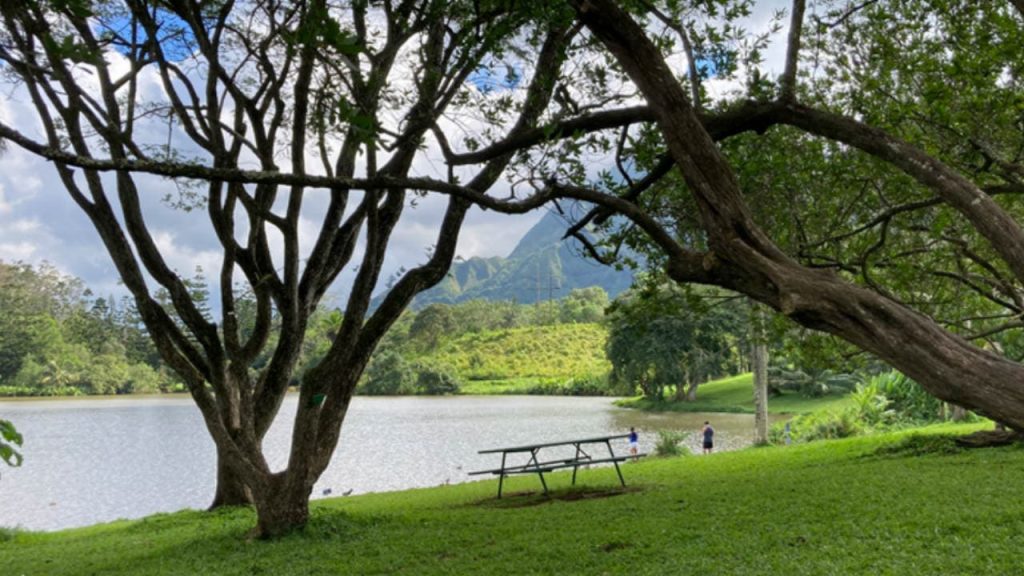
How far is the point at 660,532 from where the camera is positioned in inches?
273

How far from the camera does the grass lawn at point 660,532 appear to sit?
562cm

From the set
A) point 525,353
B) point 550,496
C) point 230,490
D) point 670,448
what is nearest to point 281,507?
point 230,490

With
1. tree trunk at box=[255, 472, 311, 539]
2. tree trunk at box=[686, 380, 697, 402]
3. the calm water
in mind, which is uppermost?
tree trunk at box=[686, 380, 697, 402]

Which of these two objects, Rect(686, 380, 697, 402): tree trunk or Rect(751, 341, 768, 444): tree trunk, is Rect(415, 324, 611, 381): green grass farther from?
Rect(751, 341, 768, 444): tree trunk

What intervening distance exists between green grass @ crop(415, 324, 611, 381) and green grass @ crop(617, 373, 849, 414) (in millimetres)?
24519

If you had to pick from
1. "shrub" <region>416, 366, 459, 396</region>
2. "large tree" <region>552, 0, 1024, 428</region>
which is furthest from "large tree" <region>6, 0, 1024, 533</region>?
"shrub" <region>416, 366, 459, 396</region>

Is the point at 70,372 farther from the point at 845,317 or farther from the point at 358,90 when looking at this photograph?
the point at 845,317

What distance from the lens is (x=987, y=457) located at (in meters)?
10.3

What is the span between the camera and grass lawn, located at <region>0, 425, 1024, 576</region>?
221 inches

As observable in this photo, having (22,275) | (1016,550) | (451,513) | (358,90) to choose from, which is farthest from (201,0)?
(22,275)

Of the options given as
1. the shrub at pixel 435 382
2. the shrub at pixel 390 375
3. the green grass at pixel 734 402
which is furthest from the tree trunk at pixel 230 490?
the shrub at pixel 390 375

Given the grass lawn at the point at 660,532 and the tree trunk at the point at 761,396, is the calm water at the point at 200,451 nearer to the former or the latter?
the tree trunk at the point at 761,396

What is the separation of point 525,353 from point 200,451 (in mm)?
53804

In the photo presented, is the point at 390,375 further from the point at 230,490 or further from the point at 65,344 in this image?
the point at 230,490
